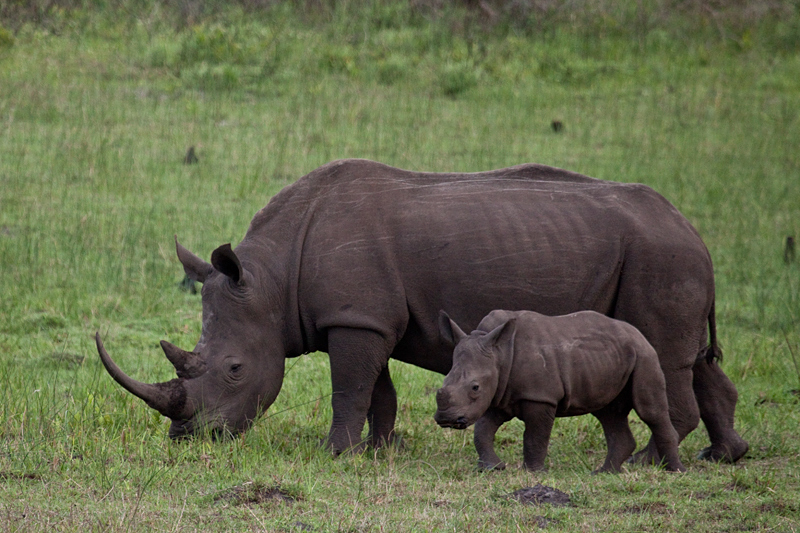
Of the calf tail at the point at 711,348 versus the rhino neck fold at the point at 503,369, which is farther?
the calf tail at the point at 711,348

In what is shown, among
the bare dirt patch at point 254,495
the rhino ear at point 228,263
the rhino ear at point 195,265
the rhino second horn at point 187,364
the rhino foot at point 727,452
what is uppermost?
the rhino ear at point 228,263

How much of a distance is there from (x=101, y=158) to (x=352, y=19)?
6.53m

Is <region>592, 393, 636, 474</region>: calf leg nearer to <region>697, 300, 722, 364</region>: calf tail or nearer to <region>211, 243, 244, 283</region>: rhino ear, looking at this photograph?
<region>697, 300, 722, 364</region>: calf tail

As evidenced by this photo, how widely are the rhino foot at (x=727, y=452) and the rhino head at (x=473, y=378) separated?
178 centimetres

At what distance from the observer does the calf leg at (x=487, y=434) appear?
5961 millimetres

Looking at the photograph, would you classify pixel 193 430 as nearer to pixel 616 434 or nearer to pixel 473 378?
pixel 473 378

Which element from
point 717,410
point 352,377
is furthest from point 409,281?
point 717,410

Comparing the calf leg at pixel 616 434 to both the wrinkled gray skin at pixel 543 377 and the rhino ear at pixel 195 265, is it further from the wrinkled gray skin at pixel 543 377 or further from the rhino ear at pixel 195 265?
the rhino ear at pixel 195 265

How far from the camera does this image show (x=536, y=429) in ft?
19.3

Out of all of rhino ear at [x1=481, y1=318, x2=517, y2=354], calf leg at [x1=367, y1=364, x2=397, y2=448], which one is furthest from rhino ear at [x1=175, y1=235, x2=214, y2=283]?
rhino ear at [x1=481, y1=318, x2=517, y2=354]

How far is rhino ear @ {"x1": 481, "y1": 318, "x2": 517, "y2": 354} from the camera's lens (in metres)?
5.71

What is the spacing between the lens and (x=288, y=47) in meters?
16.6

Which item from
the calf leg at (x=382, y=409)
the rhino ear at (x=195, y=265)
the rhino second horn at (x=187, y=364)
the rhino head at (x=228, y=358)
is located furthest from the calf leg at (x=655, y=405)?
the rhino ear at (x=195, y=265)

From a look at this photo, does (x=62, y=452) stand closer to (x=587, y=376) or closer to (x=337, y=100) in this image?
(x=587, y=376)
